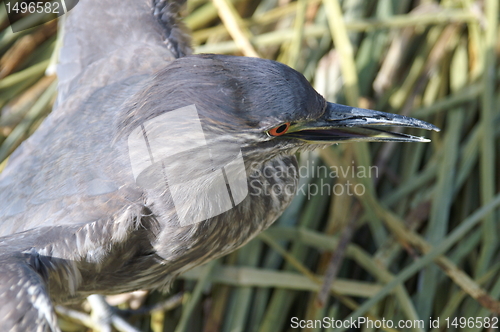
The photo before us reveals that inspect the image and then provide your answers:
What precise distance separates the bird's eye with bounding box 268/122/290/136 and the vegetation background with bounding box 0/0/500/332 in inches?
36.1

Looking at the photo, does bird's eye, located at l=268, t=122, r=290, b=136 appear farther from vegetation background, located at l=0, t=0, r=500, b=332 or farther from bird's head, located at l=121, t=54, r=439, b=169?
vegetation background, located at l=0, t=0, r=500, b=332

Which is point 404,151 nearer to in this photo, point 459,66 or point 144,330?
point 459,66

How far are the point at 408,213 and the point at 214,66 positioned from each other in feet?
4.94

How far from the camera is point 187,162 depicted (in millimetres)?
1685

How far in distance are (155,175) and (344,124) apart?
0.68 metres

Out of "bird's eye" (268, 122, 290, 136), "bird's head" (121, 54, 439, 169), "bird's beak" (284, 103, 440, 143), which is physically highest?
"bird's head" (121, 54, 439, 169)

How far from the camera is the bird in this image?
1611mm

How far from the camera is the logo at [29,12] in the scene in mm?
2996

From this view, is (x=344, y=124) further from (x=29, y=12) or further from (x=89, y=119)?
(x=29, y=12)

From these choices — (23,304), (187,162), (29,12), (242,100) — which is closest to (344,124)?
(242,100)

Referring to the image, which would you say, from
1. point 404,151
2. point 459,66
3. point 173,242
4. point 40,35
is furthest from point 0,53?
point 459,66

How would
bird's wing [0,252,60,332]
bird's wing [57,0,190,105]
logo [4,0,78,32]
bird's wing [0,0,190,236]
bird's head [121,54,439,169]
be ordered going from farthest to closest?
logo [4,0,78,32], bird's wing [57,0,190,105], bird's wing [0,0,190,236], bird's head [121,54,439,169], bird's wing [0,252,60,332]

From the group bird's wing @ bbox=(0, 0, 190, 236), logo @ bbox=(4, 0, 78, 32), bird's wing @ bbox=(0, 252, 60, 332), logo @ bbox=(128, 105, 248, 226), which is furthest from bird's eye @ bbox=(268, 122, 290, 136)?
logo @ bbox=(4, 0, 78, 32)

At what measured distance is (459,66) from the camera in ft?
9.74
